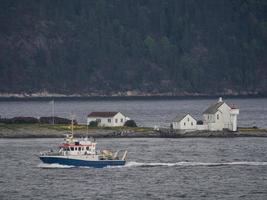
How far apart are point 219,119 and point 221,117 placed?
1.06 ft

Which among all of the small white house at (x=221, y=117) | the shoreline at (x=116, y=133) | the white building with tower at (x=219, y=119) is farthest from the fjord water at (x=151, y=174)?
the white building with tower at (x=219, y=119)

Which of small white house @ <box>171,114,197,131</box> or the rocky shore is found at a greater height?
small white house @ <box>171,114,197,131</box>

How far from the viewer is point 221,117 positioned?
15750 cm

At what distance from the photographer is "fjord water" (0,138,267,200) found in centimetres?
10019

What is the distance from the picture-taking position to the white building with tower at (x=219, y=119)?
15650cm

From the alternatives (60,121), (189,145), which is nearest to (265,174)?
(189,145)

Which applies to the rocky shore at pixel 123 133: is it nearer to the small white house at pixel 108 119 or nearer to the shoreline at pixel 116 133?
the shoreline at pixel 116 133

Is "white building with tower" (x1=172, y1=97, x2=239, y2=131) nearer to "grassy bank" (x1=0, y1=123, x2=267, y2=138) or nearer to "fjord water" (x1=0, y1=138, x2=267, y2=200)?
"grassy bank" (x1=0, y1=123, x2=267, y2=138)

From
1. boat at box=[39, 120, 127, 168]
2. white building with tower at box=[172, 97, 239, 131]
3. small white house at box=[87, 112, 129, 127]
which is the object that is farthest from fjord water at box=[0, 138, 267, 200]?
small white house at box=[87, 112, 129, 127]

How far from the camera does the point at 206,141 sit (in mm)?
150125

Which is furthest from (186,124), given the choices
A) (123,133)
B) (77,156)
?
(77,156)

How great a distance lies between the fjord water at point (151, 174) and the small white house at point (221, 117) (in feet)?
37.7

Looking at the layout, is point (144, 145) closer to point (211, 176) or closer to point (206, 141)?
point (206, 141)

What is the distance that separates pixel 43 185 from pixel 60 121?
62965 mm
